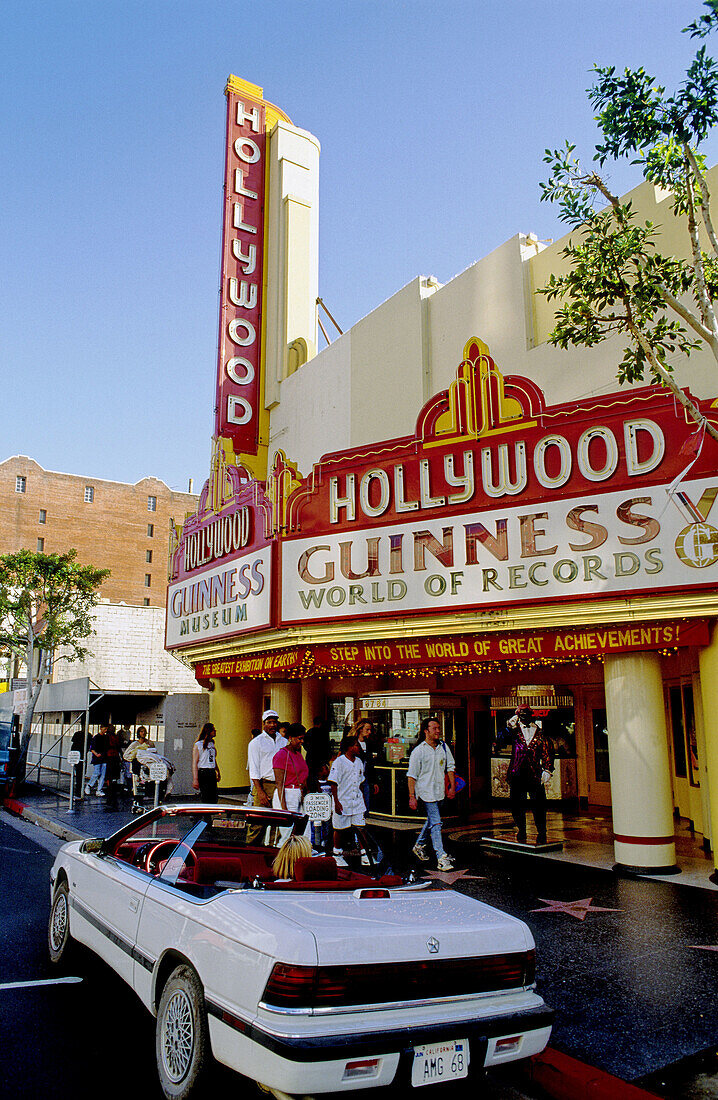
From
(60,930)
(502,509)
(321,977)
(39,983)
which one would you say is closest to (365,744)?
(502,509)

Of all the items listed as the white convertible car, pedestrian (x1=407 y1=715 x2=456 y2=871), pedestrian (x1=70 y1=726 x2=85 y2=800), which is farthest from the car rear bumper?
pedestrian (x1=70 y1=726 x2=85 y2=800)

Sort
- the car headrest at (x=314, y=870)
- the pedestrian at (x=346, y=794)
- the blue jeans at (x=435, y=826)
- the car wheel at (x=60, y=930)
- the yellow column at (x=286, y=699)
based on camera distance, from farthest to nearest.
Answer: the yellow column at (x=286, y=699) → the blue jeans at (x=435, y=826) → the pedestrian at (x=346, y=794) → the car wheel at (x=60, y=930) → the car headrest at (x=314, y=870)

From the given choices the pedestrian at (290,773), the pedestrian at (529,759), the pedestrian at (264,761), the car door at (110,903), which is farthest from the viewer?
the pedestrian at (529,759)

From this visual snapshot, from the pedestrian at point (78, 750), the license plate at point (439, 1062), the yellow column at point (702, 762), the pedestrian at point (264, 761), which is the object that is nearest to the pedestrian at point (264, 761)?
the pedestrian at point (264, 761)

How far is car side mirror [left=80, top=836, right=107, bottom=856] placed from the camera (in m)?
5.78

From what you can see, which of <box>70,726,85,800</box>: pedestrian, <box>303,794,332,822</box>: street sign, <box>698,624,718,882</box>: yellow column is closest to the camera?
<box>303,794,332,822</box>: street sign

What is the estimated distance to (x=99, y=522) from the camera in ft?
193

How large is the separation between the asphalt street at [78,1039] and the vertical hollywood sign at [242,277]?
534 inches

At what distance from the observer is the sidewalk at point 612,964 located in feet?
13.8

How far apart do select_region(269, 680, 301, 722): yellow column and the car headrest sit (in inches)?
488

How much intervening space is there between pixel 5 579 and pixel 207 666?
24.3 ft

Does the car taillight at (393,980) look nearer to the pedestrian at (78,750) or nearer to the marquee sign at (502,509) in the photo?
the marquee sign at (502,509)

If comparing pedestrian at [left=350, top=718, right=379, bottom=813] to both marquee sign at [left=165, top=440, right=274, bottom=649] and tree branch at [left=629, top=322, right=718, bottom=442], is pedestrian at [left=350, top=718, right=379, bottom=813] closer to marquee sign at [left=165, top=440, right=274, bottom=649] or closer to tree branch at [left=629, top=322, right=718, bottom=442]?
marquee sign at [left=165, top=440, right=274, bottom=649]

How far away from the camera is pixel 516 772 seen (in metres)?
10.6
